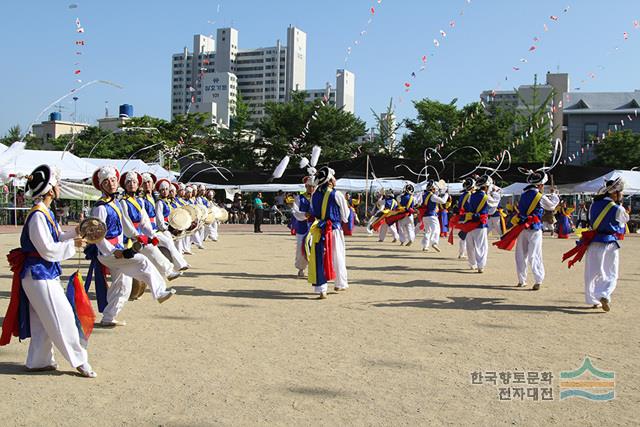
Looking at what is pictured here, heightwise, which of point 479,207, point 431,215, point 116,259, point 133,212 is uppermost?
point 479,207

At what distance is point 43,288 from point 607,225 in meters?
6.47

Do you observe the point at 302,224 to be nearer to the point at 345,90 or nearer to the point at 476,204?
the point at 476,204

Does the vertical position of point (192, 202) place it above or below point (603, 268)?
above

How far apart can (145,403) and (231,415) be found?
2.14 ft

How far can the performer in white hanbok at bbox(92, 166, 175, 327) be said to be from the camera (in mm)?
6371

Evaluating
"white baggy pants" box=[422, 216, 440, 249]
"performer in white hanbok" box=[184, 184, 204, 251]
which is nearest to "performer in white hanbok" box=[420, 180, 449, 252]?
"white baggy pants" box=[422, 216, 440, 249]

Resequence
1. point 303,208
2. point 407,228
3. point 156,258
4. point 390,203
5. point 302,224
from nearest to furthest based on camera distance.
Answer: point 156,258
point 303,208
point 302,224
point 407,228
point 390,203

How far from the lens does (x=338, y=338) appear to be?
6.51 m

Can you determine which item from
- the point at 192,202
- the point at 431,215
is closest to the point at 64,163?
the point at 192,202

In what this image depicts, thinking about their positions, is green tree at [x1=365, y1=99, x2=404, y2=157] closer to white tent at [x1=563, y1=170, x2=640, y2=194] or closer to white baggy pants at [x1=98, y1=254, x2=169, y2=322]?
white tent at [x1=563, y1=170, x2=640, y2=194]

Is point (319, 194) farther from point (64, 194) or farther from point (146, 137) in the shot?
point (146, 137)

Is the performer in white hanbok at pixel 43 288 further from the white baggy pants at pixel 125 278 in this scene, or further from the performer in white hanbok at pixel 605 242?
the performer in white hanbok at pixel 605 242

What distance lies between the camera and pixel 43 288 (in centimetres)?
486

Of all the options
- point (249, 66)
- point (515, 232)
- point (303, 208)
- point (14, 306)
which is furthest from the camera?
point (249, 66)
